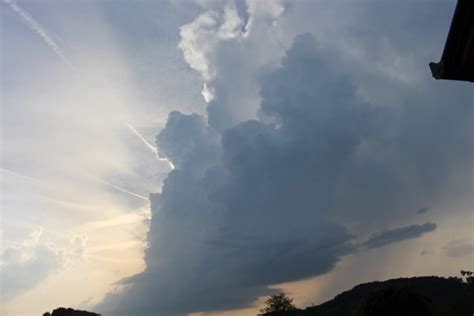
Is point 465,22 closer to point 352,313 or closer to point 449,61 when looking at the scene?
point 449,61

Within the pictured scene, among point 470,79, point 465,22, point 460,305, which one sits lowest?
point 460,305

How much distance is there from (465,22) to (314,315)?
142866 mm

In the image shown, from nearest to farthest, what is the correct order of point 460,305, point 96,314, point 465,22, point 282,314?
1. point 465,22
2. point 460,305
3. point 282,314
4. point 96,314

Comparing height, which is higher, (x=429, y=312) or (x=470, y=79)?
(x=470, y=79)

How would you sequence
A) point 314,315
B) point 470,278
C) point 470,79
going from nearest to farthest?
1. point 470,79
2. point 470,278
3. point 314,315

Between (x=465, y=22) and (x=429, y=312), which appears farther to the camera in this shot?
(x=429, y=312)

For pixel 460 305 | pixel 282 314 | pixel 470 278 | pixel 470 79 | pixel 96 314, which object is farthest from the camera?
pixel 96 314

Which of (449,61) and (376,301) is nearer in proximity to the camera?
(449,61)

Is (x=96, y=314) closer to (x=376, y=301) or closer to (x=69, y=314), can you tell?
(x=69, y=314)

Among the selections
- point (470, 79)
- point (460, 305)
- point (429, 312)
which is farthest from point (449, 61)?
point (460, 305)

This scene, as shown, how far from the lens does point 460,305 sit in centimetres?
8500

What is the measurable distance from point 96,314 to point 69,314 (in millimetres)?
7682

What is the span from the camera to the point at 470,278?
39.6m

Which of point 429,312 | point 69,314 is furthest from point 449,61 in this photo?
point 69,314
